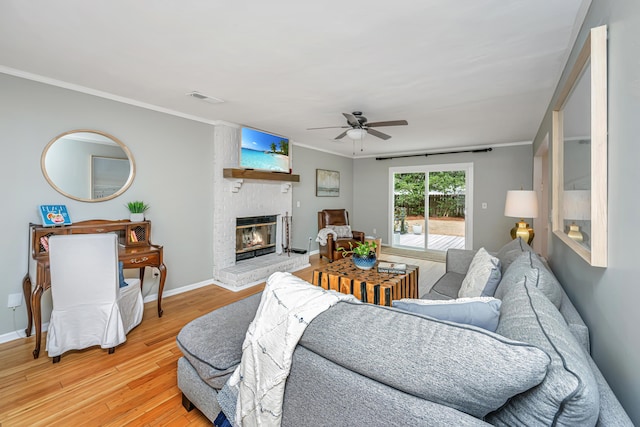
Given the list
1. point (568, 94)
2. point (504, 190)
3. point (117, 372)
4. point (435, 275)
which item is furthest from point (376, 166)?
point (117, 372)

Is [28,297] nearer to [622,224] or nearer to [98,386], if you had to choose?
[98,386]

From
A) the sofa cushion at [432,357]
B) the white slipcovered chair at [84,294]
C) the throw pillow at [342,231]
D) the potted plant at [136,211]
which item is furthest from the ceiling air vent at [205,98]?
the throw pillow at [342,231]

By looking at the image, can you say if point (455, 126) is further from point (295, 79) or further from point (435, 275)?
point (295, 79)

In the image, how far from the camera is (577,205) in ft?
5.14

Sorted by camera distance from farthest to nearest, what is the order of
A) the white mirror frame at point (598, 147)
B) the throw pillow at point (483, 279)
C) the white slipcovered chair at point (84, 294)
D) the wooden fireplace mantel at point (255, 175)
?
the wooden fireplace mantel at point (255, 175) → the white slipcovered chair at point (84, 294) → the throw pillow at point (483, 279) → the white mirror frame at point (598, 147)

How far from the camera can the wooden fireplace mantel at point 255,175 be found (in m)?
4.05

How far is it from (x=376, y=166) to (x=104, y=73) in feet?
18.8

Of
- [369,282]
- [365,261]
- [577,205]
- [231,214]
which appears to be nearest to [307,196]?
[231,214]

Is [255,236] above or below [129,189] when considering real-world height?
below

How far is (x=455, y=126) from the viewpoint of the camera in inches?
166

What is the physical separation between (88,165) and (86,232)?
70 cm

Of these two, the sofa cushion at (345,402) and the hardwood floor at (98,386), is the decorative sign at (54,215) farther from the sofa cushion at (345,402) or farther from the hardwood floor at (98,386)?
the sofa cushion at (345,402)

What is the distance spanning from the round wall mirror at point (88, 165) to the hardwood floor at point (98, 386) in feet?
4.71

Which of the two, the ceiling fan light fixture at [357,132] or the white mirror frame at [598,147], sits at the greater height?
the ceiling fan light fixture at [357,132]
